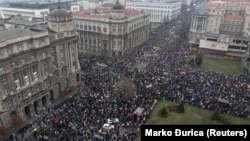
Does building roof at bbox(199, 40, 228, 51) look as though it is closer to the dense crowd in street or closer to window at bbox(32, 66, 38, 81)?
the dense crowd in street

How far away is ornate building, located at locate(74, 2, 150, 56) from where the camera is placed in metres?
77.1

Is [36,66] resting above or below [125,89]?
above

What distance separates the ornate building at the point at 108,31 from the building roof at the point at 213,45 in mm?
25589

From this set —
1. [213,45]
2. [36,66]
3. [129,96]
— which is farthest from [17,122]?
[213,45]

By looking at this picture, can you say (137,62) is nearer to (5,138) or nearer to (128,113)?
(128,113)

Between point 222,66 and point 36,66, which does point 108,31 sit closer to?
point 36,66

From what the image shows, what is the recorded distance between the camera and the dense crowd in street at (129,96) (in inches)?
1467

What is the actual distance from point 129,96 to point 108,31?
124 feet

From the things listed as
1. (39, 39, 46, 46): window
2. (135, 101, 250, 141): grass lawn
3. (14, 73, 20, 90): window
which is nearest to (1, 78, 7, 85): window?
(14, 73, 20, 90): window

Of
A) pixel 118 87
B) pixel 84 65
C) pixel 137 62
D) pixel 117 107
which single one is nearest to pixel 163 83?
pixel 118 87

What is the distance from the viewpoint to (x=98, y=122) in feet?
127

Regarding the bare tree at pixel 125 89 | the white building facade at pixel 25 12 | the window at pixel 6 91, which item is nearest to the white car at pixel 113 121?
the bare tree at pixel 125 89

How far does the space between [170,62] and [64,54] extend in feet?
100

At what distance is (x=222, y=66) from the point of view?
70.3m
